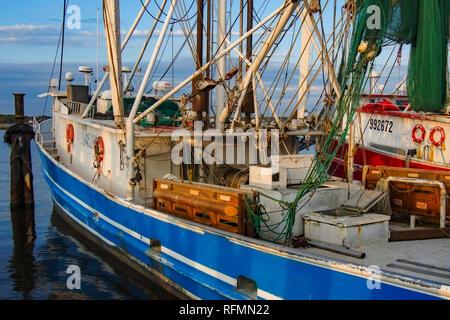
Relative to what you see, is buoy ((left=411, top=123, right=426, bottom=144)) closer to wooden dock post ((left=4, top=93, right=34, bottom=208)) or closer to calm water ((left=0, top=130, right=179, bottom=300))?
calm water ((left=0, top=130, right=179, bottom=300))

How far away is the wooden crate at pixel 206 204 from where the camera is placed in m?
7.83

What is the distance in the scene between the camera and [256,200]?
802 cm

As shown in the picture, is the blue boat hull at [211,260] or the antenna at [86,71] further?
the antenna at [86,71]

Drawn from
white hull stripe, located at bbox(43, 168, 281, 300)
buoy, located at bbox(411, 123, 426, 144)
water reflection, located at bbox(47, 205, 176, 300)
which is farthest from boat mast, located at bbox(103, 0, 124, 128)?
buoy, located at bbox(411, 123, 426, 144)

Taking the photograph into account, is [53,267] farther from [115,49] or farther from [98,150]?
[115,49]

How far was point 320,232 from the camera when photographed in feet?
25.2

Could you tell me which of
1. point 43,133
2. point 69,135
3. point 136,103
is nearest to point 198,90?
point 136,103

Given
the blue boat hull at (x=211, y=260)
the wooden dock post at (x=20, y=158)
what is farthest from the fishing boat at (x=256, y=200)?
the wooden dock post at (x=20, y=158)

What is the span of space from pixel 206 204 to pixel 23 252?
7.91 m

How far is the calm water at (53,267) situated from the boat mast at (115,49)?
12.0ft

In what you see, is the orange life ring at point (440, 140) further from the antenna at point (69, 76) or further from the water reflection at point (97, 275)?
the antenna at point (69, 76)

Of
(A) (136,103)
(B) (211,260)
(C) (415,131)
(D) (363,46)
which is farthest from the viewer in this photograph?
(C) (415,131)

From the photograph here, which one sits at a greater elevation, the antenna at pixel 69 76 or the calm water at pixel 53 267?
the antenna at pixel 69 76

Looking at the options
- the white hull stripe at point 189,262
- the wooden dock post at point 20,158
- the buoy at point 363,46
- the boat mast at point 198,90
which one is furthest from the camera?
the wooden dock post at point 20,158
